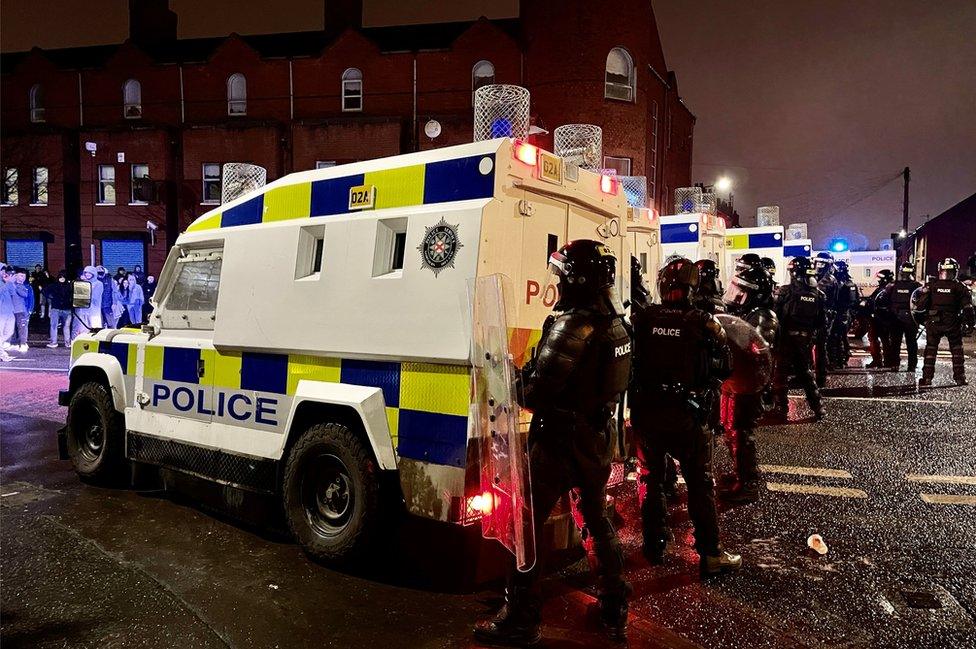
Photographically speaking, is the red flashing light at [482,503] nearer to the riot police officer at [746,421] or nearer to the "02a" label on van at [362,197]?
the "02a" label on van at [362,197]

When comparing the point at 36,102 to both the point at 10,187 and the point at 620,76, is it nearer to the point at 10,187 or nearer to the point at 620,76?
the point at 10,187

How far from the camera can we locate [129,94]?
1051 inches

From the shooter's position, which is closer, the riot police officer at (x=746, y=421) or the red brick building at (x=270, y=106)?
the riot police officer at (x=746, y=421)

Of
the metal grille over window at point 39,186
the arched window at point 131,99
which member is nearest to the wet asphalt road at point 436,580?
the arched window at point 131,99

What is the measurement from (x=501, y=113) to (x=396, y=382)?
8.26 ft

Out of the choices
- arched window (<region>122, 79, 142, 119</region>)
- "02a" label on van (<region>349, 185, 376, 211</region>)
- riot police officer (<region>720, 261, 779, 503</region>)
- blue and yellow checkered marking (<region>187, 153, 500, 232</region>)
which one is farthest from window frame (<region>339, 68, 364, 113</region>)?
"02a" label on van (<region>349, 185, 376, 211</region>)

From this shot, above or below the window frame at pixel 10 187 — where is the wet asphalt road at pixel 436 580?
below

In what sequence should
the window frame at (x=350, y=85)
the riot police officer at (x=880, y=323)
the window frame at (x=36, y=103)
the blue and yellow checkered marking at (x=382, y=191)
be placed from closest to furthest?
the blue and yellow checkered marking at (x=382, y=191)
the riot police officer at (x=880, y=323)
the window frame at (x=350, y=85)
the window frame at (x=36, y=103)

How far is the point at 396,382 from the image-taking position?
3670mm

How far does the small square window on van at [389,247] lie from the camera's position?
12.4 feet

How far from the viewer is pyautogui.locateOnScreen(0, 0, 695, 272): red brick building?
2188cm

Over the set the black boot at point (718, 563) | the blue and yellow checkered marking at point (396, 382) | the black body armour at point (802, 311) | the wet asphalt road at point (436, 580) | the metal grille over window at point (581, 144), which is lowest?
the wet asphalt road at point (436, 580)

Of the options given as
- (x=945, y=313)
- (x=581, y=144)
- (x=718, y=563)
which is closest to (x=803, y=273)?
(x=581, y=144)

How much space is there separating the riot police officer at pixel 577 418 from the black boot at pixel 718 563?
94cm
